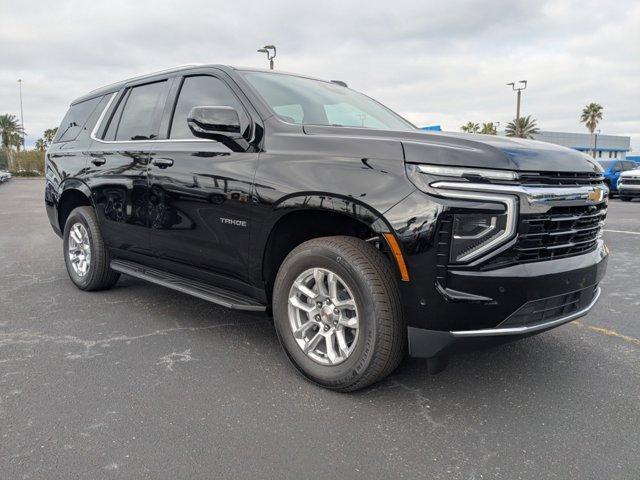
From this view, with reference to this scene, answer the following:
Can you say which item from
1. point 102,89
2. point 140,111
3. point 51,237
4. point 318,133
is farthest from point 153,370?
point 51,237

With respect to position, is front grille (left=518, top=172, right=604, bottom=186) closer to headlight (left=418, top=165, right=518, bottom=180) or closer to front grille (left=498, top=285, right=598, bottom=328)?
headlight (left=418, top=165, right=518, bottom=180)

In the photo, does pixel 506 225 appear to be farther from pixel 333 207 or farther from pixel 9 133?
pixel 9 133

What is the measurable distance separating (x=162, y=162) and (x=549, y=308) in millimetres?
2741

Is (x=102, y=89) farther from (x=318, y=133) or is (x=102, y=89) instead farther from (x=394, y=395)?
(x=394, y=395)

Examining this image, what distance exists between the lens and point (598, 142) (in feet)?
307

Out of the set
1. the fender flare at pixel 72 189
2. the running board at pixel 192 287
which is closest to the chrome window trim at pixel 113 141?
the fender flare at pixel 72 189

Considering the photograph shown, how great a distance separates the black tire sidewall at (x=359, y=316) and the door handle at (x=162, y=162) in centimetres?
133

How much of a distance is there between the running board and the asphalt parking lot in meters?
0.36

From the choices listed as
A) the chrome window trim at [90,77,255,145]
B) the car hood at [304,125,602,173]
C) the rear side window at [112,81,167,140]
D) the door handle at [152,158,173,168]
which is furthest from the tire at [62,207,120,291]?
the car hood at [304,125,602,173]

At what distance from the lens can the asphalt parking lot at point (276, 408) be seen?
2.30 metres

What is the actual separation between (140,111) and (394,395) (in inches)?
123

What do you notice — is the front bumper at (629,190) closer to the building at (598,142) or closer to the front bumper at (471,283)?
the front bumper at (471,283)

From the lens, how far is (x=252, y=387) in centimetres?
304

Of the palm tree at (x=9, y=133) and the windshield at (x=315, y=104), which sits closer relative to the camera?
the windshield at (x=315, y=104)
